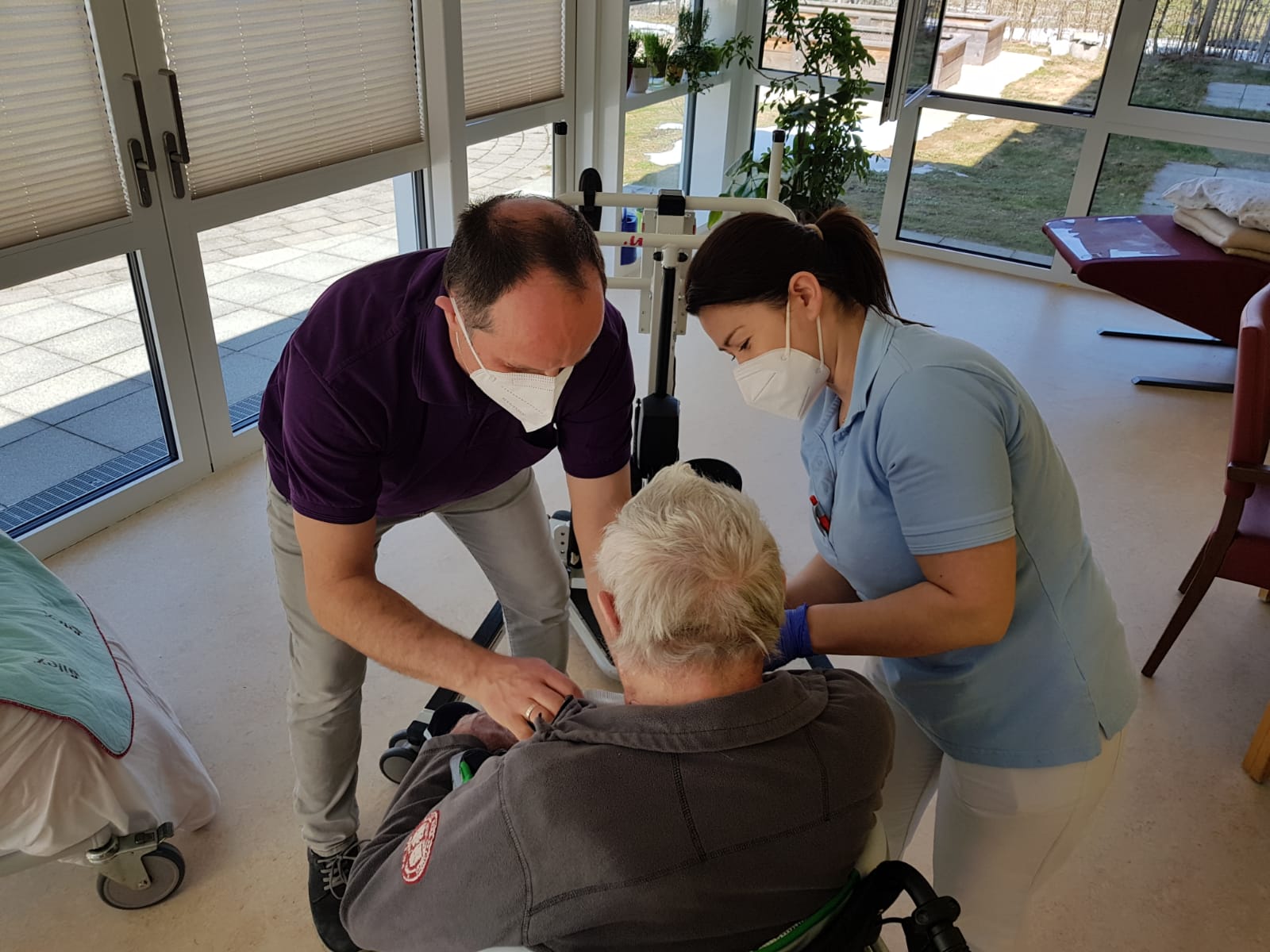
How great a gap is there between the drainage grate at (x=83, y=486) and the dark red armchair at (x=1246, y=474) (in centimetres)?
311

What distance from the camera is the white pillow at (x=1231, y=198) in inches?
156

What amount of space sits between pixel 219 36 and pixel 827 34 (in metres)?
3.17

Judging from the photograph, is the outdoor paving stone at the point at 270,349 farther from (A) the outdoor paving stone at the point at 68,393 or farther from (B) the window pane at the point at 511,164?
A: (B) the window pane at the point at 511,164

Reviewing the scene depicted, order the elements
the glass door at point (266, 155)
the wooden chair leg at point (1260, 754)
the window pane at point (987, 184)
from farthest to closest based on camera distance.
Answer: the window pane at point (987, 184), the glass door at point (266, 155), the wooden chair leg at point (1260, 754)

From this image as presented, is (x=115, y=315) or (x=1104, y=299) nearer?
(x=115, y=315)

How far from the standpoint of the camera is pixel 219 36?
2.81 meters

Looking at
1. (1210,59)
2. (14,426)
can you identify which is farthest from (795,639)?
(1210,59)

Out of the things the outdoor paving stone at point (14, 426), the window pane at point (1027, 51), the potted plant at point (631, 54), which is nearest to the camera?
the outdoor paving stone at point (14, 426)

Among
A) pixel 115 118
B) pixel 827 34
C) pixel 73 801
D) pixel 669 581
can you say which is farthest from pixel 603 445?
pixel 827 34

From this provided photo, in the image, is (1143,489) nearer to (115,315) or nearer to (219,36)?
(219,36)

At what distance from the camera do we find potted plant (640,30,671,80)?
4816 millimetres

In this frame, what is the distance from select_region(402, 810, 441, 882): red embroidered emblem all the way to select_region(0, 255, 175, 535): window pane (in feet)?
7.57

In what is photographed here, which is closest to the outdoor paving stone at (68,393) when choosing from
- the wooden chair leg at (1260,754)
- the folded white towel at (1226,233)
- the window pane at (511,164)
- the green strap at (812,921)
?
the window pane at (511,164)

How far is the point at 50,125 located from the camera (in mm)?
2475
